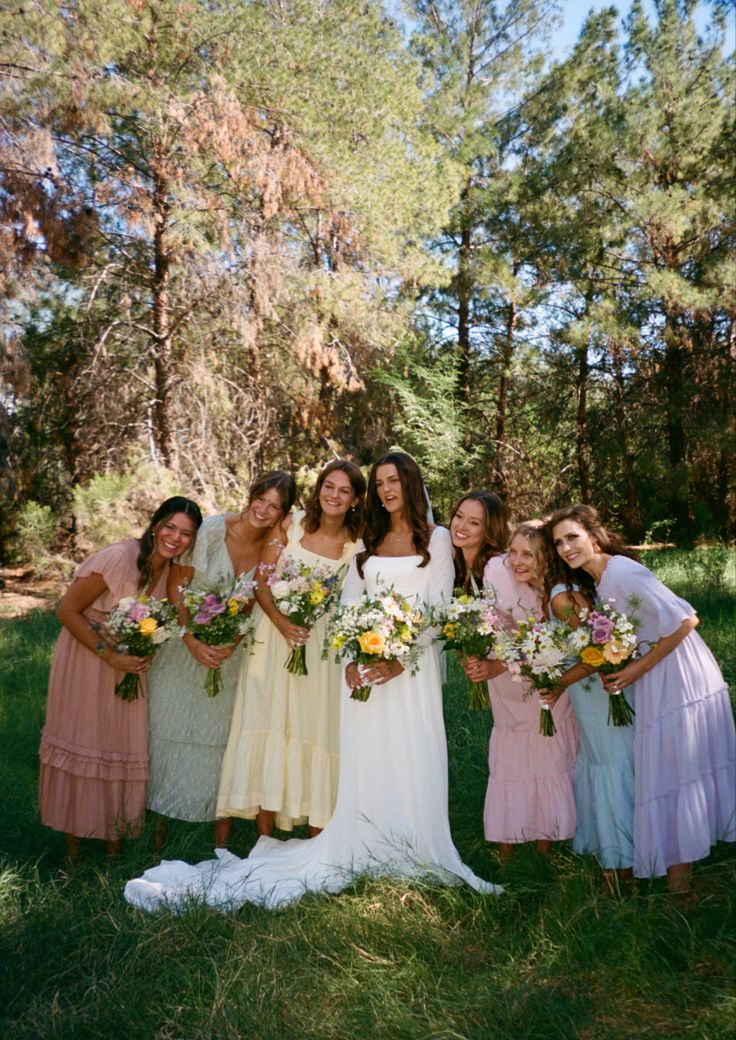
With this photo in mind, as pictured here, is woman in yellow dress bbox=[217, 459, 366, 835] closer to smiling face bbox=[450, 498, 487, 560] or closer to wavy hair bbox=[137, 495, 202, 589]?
wavy hair bbox=[137, 495, 202, 589]

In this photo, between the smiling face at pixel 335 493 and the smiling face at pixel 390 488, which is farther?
the smiling face at pixel 335 493

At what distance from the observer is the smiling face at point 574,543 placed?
4113 millimetres

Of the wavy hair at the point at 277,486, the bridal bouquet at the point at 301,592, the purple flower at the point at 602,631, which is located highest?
the wavy hair at the point at 277,486

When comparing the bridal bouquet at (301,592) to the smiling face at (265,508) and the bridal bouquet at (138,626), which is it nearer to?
the smiling face at (265,508)

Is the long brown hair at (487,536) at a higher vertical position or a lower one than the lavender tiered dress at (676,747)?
higher

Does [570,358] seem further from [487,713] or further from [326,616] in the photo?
[326,616]

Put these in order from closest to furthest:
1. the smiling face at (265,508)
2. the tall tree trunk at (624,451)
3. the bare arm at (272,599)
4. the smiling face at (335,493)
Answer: the bare arm at (272,599) < the smiling face at (335,493) < the smiling face at (265,508) < the tall tree trunk at (624,451)

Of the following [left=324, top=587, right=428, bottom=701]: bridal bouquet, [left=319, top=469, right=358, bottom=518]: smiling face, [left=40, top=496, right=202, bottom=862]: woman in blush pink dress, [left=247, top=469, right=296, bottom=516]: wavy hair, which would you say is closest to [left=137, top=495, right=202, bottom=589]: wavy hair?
[left=40, top=496, right=202, bottom=862]: woman in blush pink dress

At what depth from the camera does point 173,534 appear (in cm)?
478

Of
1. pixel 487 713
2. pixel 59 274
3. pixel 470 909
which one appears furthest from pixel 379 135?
pixel 470 909

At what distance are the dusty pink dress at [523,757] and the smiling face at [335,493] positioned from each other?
89 cm

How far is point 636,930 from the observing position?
337cm

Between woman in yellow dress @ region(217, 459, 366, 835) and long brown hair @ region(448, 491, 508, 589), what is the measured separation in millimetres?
644

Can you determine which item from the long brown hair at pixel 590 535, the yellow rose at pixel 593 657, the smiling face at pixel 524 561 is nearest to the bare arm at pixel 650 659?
the yellow rose at pixel 593 657
